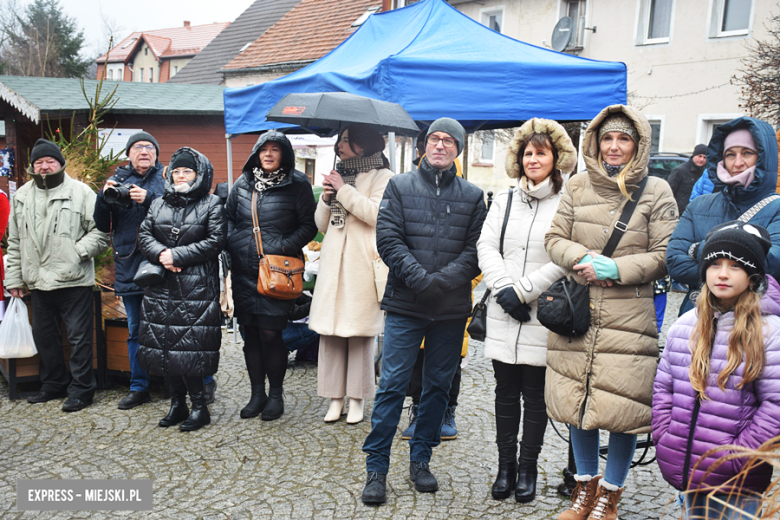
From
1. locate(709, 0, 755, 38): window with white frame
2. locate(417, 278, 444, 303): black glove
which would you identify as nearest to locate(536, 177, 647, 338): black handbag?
locate(417, 278, 444, 303): black glove

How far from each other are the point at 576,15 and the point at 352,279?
58.5 ft

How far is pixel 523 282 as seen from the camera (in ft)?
11.3

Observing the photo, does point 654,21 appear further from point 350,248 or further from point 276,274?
point 276,274

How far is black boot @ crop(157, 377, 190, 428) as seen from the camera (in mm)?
4715

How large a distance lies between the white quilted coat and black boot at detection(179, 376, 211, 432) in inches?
83.9

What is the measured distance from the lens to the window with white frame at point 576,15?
19.8 meters

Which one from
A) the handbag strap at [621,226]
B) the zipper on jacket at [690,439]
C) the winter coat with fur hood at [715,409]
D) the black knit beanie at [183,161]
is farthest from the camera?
the black knit beanie at [183,161]

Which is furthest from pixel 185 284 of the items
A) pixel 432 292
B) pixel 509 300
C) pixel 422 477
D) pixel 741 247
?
pixel 741 247

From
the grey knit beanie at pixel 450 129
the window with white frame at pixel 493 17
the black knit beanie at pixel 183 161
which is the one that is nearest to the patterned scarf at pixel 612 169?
the grey knit beanie at pixel 450 129

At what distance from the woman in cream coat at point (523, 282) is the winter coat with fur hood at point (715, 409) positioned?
2.60 feet

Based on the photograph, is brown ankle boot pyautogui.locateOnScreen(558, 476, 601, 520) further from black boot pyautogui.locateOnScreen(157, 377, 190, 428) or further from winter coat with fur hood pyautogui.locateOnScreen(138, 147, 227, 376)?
black boot pyautogui.locateOnScreen(157, 377, 190, 428)

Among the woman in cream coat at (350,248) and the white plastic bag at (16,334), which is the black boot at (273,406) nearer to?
the woman in cream coat at (350,248)

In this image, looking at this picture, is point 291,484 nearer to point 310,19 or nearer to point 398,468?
point 398,468

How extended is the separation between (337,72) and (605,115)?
8.42ft
